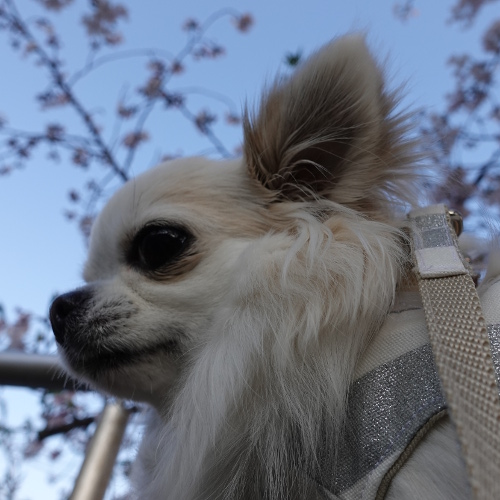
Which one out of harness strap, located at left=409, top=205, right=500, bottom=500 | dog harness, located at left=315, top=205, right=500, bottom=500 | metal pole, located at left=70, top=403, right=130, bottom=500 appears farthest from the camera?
metal pole, located at left=70, top=403, right=130, bottom=500

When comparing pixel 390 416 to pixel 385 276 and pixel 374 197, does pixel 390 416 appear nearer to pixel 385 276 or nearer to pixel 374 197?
pixel 385 276

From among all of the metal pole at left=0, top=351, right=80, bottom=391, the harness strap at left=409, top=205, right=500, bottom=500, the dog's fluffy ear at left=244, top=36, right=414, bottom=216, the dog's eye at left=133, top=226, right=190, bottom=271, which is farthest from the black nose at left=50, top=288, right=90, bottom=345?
the harness strap at left=409, top=205, right=500, bottom=500

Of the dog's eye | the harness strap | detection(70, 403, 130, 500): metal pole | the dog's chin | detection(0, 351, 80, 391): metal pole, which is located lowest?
detection(70, 403, 130, 500): metal pole

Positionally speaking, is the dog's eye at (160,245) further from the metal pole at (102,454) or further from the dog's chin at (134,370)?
the metal pole at (102,454)

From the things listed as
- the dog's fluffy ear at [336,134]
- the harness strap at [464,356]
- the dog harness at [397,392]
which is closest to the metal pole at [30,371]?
the dog's fluffy ear at [336,134]

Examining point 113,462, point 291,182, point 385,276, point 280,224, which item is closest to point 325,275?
point 385,276

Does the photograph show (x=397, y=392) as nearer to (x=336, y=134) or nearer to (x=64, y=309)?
(x=336, y=134)

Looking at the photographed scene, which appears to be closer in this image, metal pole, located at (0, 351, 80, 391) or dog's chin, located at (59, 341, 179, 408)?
dog's chin, located at (59, 341, 179, 408)

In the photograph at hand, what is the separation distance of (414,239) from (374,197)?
209 mm

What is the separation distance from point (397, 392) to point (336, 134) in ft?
1.87

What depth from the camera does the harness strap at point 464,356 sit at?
1.50 ft

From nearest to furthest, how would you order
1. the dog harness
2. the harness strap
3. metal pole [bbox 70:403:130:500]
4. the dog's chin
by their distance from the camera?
the harness strap < the dog harness < the dog's chin < metal pole [bbox 70:403:130:500]

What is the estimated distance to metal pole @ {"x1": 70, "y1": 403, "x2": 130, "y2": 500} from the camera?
4.18ft

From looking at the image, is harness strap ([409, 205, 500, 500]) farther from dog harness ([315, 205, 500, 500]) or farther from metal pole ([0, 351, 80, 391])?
metal pole ([0, 351, 80, 391])
